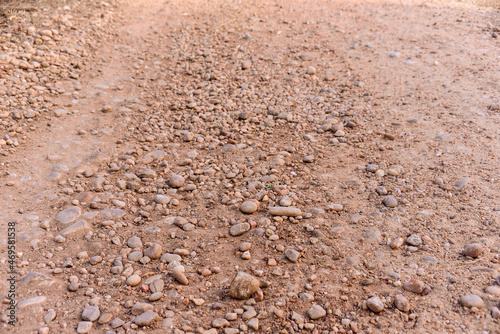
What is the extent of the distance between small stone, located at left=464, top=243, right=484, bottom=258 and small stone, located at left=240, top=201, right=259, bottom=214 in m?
1.87

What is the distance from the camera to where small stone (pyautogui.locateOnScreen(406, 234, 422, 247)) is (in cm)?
325

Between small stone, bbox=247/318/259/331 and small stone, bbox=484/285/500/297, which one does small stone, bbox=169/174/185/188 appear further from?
Answer: small stone, bbox=484/285/500/297

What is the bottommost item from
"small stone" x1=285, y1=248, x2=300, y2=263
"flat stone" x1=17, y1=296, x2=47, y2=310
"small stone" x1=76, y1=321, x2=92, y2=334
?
"flat stone" x1=17, y1=296, x2=47, y2=310

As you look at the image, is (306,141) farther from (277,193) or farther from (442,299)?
(442,299)

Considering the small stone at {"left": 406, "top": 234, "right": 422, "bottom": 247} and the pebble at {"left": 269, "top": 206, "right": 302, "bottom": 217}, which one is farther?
the pebble at {"left": 269, "top": 206, "right": 302, "bottom": 217}

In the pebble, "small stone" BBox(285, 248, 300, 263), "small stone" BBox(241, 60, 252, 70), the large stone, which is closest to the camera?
the large stone

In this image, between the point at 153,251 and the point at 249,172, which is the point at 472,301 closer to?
the point at 249,172

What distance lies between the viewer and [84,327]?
106 inches

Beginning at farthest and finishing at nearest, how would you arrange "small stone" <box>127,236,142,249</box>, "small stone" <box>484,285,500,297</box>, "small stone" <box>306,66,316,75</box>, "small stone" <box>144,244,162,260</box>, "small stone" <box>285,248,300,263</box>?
"small stone" <box>306,66,316,75</box> → "small stone" <box>127,236,142,249</box> → "small stone" <box>144,244,162,260</box> → "small stone" <box>285,248,300,263</box> → "small stone" <box>484,285,500,297</box>

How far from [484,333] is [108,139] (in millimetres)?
4379

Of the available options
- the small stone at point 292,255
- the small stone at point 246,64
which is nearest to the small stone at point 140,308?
the small stone at point 292,255

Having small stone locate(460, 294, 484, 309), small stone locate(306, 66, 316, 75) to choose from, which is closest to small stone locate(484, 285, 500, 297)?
small stone locate(460, 294, 484, 309)

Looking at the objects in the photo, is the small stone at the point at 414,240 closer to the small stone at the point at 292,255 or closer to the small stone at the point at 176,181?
the small stone at the point at 292,255

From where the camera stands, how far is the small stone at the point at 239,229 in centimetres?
349
